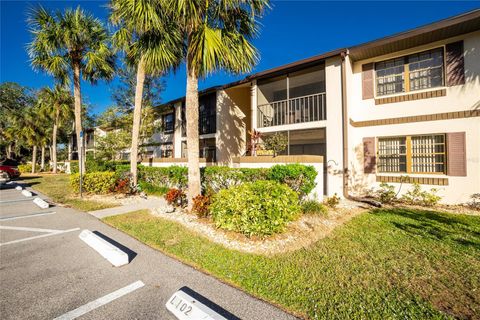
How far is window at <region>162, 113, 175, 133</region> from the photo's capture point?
762 inches

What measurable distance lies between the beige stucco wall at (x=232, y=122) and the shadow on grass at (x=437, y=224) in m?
9.93

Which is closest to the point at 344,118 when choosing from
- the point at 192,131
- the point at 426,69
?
the point at 426,69

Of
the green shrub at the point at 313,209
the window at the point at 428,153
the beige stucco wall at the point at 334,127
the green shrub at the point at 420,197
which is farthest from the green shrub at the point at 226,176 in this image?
the window at the point at 428,153

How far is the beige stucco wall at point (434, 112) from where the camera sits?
7680mm

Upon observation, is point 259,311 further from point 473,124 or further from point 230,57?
point 473,124

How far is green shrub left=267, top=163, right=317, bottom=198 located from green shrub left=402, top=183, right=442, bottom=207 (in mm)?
4727

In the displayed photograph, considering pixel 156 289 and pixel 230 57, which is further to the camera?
pixel 230 57

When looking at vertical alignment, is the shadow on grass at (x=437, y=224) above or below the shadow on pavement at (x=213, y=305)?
below

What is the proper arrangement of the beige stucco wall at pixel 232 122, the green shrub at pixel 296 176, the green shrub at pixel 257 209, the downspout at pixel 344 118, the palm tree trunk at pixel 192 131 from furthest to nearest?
the beige stucco wall at pixel 232 122 < the downspout at pixel 344 118 < the palm tree trunk at pixel 192 131 < the green shrub at pixel 296 176 < the green shrub at pixel 257 209

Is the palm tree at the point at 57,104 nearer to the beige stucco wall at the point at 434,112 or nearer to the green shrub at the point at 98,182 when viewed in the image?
the green shrub at the point at 98,182

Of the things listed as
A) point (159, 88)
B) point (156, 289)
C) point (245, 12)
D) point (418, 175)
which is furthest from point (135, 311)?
point (159, 88)

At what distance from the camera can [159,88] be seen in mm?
19812

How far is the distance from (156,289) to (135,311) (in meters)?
0.43

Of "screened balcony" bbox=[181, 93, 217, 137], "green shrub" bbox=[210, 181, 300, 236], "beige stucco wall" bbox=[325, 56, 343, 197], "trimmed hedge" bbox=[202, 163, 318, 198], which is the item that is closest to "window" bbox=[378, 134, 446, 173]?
"beige stucco wall" bbox=[325, 56, 343, 197]
